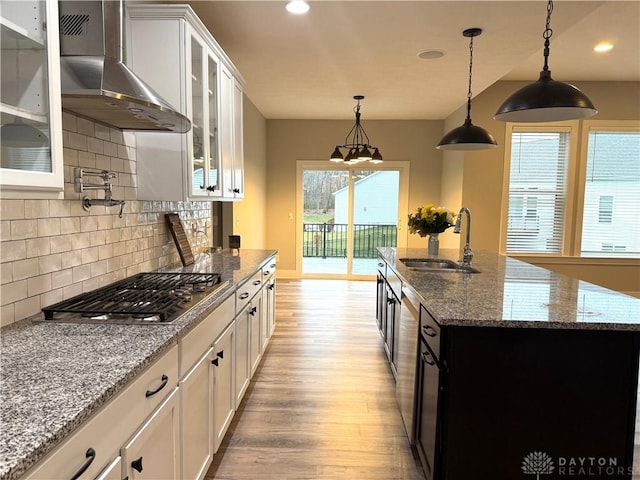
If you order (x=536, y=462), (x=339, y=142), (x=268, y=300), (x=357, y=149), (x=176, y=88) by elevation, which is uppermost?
(x=339, y=142)

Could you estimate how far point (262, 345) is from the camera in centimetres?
332

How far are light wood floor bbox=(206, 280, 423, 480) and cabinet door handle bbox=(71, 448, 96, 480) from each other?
1.26 m

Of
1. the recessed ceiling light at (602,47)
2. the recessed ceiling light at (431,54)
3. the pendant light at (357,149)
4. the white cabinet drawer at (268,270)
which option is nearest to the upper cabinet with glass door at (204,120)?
the white cabinet drawer at (268,270)

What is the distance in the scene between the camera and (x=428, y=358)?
75.2 inches

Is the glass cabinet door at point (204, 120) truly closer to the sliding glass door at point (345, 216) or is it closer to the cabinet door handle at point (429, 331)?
the cabinet door handle at point (429, 331)

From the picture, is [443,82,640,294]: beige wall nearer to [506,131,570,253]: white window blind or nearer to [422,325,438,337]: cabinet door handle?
[506,131,570,253]: white window blind

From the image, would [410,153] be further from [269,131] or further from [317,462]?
[317,462]

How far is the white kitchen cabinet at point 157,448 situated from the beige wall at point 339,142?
5.98 metres

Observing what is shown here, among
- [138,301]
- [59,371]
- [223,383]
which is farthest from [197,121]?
[59,371]

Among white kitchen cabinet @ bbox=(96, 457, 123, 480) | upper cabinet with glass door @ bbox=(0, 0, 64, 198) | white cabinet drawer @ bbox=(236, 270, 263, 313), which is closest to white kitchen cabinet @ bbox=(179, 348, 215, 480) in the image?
white kitchen cabinet @ bbox=(96, 457, 123, 480)

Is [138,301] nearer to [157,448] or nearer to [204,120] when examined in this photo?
[157,448]

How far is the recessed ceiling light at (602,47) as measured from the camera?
13.5ft

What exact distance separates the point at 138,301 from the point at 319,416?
1477 millimetres

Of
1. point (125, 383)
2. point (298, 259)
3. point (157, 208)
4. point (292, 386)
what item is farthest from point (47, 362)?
point (298, 259)
